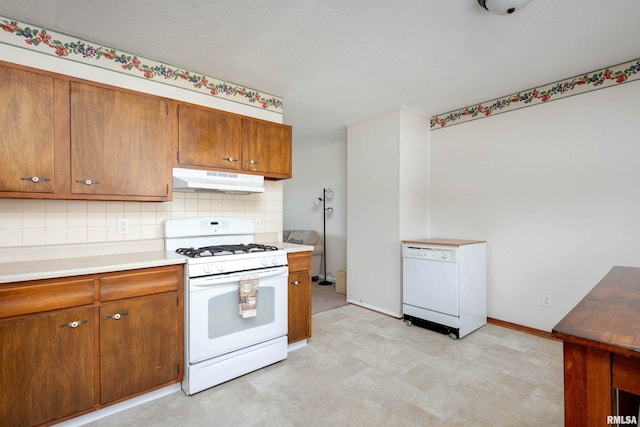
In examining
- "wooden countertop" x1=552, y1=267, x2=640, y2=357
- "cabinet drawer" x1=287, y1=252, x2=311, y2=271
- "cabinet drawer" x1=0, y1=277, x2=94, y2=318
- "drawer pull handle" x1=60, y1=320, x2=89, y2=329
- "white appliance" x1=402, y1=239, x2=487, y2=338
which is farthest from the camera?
"white appliance" x1=402, y1=239, x2=487, y2=338

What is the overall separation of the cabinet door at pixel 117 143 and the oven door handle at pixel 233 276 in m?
0.75

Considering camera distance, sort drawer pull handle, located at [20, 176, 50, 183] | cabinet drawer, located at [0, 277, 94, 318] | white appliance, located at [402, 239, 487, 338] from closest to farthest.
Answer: cabinet drawer, located at [0, 277, 94, 318] < drawer pull handle, located at [20, 176, 50, 183] < white appliance, located at [402, 239, 487, 338]

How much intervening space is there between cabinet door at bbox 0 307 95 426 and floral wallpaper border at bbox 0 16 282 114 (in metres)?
1.75

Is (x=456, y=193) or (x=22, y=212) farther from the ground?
(x=456, y=193)

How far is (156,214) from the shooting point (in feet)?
8.20

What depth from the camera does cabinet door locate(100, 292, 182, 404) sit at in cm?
181

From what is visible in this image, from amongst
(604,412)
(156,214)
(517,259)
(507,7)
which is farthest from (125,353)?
(517,259)

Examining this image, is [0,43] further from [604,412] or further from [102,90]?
[604,412]

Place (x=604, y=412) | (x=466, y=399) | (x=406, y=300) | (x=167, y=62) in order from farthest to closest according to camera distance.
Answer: (x=406, y=300)
(x=167, y=62)
(x=466, y=399)
(x=604, y=412)

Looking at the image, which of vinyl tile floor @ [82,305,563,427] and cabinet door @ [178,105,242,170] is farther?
cabinet door @ [178,105,242,170]

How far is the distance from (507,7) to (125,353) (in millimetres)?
3063

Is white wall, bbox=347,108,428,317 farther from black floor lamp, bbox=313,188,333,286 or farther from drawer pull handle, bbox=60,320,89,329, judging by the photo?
drawer pull handle, bbox=60,320,89,329

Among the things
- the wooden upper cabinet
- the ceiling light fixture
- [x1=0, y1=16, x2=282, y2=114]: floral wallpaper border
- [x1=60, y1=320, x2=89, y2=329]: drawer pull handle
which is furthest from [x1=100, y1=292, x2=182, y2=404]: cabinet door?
the ceiling light fixture

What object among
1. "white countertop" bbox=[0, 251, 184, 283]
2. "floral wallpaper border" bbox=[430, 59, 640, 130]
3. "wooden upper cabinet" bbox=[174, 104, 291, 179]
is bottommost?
"white countertop" bbox=[0, 251, 184, 283]
